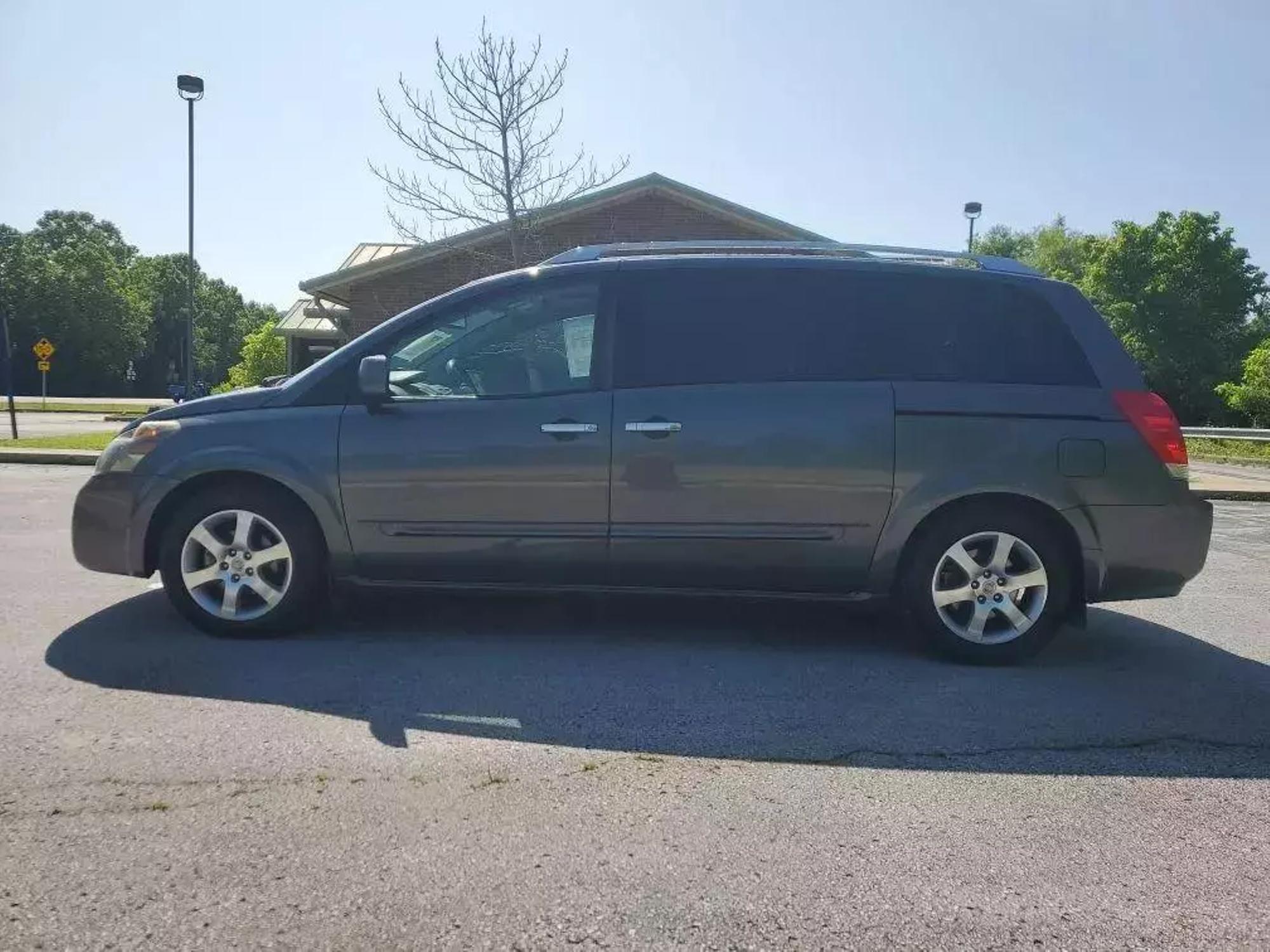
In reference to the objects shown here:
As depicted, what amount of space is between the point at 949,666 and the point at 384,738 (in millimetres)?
2549

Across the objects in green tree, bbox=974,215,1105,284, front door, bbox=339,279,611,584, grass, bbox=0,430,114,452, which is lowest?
grass, bbox=0,430,114,452

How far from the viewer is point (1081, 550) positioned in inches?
177

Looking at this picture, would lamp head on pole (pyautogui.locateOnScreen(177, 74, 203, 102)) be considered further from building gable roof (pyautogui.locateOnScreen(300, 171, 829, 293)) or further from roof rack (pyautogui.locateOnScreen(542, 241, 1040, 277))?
roof rack (pyautogui.locateOnScreen(542, 241, 1040, 277))

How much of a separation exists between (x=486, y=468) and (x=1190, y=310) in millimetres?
51785

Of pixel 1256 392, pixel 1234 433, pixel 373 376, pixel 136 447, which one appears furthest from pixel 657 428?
pixel 1256 392

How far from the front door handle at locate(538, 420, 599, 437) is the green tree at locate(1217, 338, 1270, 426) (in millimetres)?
35532

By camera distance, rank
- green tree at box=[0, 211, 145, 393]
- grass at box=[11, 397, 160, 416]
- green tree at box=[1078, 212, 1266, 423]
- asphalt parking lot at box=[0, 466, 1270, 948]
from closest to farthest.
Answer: asphalt parking lot at box=[0, 466, 1270, 948] → grass at box=[11, 397, 160, 416] → green tree at box=[1078, 212, 1266, 423] → green tree at box=[0, 211, 145, 393]

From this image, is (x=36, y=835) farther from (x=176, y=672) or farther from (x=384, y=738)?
(x=176, y=672)

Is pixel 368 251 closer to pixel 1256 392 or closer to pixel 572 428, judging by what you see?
pixel 572 428

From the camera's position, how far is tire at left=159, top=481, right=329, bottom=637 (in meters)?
4.64

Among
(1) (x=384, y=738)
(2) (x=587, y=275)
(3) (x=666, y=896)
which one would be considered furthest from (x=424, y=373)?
(3) (x=666, y=896)

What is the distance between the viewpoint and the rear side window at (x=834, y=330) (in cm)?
462

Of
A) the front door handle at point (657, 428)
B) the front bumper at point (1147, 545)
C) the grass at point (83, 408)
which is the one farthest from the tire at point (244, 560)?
Answer: the grass at point (83, 408)

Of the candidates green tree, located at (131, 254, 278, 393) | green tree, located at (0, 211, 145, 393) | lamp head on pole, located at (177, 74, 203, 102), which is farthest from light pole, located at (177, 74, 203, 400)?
green tree, located at (131, 254, 278, 393)
